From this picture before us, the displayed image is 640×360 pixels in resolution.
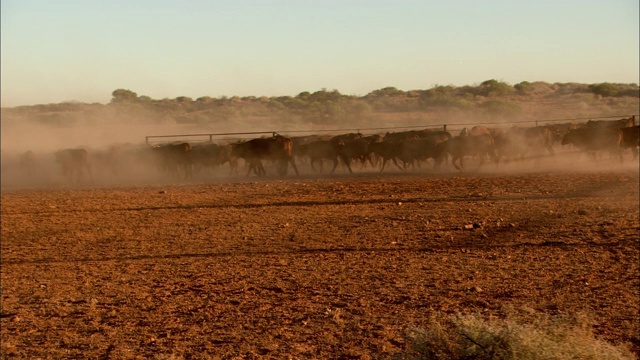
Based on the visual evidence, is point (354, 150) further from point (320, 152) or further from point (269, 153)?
point (269, 153)

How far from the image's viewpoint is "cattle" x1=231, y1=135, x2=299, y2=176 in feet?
114

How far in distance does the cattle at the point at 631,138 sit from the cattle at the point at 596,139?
29 centimetres

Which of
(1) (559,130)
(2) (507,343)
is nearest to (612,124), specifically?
(1) (559,130)

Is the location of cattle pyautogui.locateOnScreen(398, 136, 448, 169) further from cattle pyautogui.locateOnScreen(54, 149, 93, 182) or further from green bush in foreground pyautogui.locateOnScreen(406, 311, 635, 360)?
green bush in foreground pyautogui.locateOnScreen(406, 311, 635, 360)

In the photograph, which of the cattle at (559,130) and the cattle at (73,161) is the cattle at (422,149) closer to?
the cattle at (559,130)

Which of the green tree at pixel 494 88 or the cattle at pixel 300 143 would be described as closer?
the cattle at pixel 300 143

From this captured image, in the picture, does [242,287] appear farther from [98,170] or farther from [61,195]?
[98,170]

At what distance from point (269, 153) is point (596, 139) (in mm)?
13592

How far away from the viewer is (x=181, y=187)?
95.8ft

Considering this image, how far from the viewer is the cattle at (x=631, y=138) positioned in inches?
1266

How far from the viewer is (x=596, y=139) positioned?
32.8 m

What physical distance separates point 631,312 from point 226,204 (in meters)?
14.1

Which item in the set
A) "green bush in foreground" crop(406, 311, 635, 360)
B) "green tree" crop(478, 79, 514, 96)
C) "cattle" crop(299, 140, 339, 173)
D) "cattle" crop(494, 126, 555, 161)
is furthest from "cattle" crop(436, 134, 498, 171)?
"green tree" crop(478, 79, 514, 96)

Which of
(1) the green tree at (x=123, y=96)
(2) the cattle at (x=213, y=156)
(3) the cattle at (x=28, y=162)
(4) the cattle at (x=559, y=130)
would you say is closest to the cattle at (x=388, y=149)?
(2) the cattle at (x=213, y=156)
